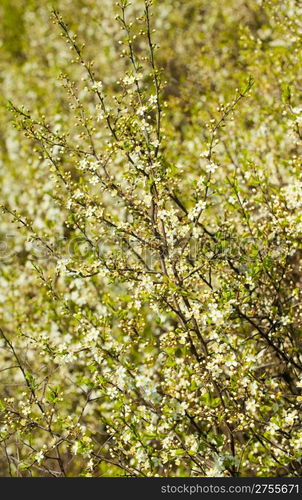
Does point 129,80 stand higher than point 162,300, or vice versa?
point 129,80

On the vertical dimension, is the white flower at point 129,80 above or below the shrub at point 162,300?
above

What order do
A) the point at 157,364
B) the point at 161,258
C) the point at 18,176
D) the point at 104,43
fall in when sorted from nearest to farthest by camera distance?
the point at 161,258 < the point at 157,364 < the point at 18,176 < the point at 104,43

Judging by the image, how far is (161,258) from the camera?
4.52 meters

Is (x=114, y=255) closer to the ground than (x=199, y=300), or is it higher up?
higher up

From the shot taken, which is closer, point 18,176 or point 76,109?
point 76,109

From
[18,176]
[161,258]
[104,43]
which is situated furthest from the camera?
[104,43]

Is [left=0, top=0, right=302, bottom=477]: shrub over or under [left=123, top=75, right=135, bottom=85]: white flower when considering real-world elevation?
under

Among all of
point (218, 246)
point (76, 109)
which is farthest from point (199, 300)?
point (76, 109)

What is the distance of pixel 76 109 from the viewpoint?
4.47m

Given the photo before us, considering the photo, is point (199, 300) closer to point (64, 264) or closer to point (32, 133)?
point (64, 264)

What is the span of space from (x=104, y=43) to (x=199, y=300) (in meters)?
11.8

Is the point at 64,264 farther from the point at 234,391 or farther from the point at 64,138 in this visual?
the point at 234,391
